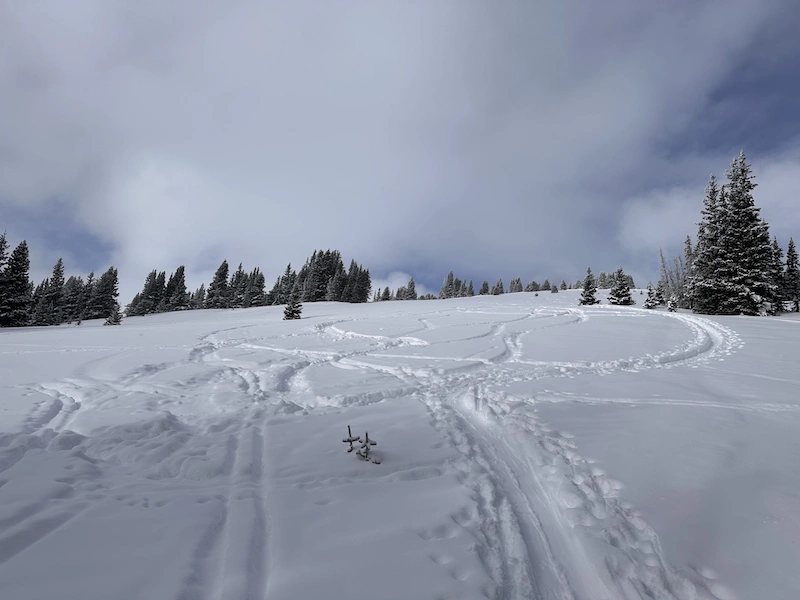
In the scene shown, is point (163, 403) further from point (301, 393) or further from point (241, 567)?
point (241, 567)

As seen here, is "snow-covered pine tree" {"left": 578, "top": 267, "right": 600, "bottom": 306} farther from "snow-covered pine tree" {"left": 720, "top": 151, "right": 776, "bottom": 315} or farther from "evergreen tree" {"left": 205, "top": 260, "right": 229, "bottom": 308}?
"evergreen tree" {"left": 205, "top": 260, "right": 229, "bottom": 308}

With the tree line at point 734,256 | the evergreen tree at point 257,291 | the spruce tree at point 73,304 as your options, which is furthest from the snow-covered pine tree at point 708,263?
the spruce tree at point 73,304

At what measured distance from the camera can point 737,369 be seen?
30.5ft

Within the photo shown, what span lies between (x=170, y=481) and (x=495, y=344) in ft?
38.5

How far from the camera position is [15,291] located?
3194 cm

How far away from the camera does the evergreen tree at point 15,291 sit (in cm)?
3106

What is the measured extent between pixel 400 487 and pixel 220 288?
264ft

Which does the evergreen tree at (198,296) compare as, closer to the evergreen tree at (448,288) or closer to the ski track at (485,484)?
the evergreen tree at (448,288)

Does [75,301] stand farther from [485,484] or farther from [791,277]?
[791,277]

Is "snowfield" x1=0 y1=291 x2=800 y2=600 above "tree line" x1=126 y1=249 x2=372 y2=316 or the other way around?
the other way around

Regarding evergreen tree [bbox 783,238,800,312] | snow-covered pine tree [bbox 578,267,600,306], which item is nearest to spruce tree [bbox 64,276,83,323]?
snow-covered pine tree [bbox 578,267,600,306]

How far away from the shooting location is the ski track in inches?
106

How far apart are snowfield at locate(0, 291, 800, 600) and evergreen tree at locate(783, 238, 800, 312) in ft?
177

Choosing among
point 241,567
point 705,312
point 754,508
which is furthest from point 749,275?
point 241,567
